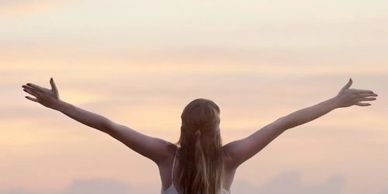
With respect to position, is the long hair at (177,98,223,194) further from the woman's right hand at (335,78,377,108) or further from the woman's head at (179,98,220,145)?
the woman's right hand at (335,78,377,108)

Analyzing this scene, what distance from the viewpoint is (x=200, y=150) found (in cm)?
964

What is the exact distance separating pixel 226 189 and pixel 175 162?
2.38ft

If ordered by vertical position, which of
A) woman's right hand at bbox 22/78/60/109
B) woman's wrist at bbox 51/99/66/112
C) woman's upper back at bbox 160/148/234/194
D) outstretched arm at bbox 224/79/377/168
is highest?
woman's right hand at bbox 22/78/60/109

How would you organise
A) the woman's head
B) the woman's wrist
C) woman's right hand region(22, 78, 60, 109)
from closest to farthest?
the woman's head → the woman's wrist → woman's right hand region(22, 78, 60, 109)

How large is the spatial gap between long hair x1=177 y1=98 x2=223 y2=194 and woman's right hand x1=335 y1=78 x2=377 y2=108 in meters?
1.98

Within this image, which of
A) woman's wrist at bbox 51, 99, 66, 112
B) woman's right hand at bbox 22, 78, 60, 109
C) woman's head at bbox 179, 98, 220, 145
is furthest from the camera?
woman's right hand at bbox 22, 78, 60, 109

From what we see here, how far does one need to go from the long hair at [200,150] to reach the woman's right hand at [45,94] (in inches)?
62.9

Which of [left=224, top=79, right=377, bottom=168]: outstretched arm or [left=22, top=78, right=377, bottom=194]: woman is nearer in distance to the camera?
[left=22, top=78, right=377, bottom=194]: woman

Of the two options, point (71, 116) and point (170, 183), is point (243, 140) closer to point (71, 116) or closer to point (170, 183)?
point (170, 183)

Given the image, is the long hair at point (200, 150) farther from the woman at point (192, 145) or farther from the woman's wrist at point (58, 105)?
the woman's wrist at point (58, 105)

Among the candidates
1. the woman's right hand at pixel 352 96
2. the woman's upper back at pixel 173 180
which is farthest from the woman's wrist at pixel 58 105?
the woman's right hand at pixel 352 96

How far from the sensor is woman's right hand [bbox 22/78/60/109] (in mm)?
9805

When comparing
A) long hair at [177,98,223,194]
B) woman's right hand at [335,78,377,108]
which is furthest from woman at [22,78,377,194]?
woman's right hand at [335,78,377,108]

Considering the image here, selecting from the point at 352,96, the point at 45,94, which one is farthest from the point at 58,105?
the point at 352,96
